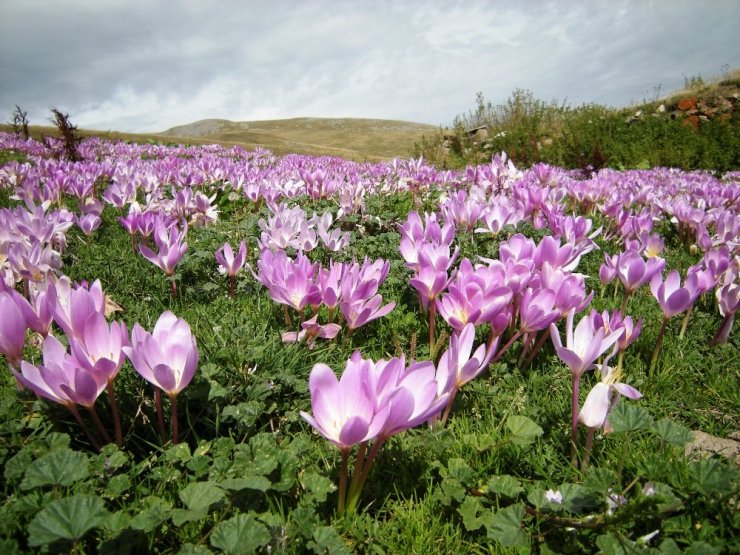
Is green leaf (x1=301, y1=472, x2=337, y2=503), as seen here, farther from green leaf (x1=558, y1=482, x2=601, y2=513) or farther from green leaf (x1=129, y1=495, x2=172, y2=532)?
green leaf (x1=558, y1=482, x2=601, y2=513)

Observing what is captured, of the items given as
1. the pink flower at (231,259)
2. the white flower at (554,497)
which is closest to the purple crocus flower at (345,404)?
the white flower at (554,497)

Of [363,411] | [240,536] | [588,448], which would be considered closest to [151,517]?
[240,536]

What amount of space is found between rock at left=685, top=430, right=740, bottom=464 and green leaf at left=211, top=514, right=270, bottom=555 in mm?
1725

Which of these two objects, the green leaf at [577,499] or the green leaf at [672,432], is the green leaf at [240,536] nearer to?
the green leaf at [577,499]

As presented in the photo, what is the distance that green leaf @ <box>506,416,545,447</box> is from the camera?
1.61 meters

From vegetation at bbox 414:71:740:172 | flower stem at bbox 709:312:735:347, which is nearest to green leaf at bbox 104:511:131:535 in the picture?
flower stem at bbox 709:312:735:347

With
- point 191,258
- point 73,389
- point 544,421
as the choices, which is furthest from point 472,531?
point 191,258

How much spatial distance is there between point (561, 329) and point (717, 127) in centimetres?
2033

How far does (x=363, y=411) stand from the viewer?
124cm

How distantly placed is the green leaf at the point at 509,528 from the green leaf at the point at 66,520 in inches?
44.1

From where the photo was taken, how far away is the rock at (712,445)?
179 cm

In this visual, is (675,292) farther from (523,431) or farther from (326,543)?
(326,543)

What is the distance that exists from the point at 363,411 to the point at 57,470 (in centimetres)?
96

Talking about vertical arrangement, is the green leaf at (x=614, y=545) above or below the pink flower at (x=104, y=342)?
below
